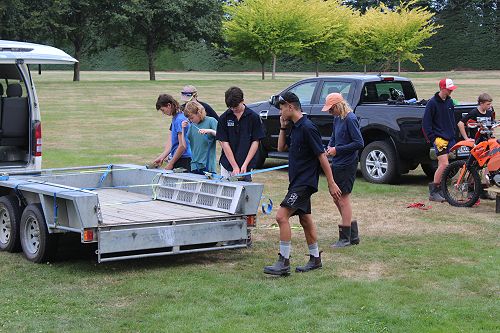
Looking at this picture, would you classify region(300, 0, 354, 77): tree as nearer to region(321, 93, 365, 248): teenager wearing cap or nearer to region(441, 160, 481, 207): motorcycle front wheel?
region(441, 160, 481, 207): motorcycle front wheel

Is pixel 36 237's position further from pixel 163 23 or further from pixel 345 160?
pixel 163 23

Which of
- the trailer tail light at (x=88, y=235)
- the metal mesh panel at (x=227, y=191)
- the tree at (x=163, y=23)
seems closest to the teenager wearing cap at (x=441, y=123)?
the metal mesh panel at (x=227, y=191)

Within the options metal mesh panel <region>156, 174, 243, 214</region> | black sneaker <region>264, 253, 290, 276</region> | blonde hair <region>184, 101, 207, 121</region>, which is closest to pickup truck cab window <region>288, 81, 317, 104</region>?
blonde hair <region>184, 101, 207, 121</region>

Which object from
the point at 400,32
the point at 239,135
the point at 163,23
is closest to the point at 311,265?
the point at 239,135

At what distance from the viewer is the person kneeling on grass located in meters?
9.38

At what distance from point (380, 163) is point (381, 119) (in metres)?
0.71

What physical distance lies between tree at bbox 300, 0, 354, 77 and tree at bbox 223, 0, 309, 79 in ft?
1.61

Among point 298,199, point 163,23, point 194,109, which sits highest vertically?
point 163,23

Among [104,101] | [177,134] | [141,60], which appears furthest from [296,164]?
[141,60]

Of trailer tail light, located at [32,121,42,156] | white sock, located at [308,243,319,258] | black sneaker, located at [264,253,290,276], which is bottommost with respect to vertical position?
black sneaker, located at [264,253,290,276]

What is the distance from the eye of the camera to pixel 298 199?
7637mm

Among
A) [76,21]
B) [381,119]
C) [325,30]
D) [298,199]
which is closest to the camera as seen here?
[298,199]

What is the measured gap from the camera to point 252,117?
909 cm

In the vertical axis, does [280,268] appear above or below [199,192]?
below
